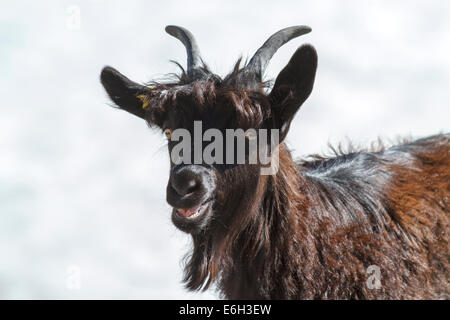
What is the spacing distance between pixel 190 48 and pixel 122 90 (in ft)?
2.20

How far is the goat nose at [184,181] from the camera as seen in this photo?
203 inches

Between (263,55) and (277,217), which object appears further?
(263,55)

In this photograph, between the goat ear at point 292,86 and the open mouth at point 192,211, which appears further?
the goat ear at point 292,86

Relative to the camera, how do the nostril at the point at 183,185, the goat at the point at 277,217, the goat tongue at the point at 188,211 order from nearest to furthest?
1. the nostril at the point at 183,185
2. the goat tongue at the point at 188,211
3. the goat at the point at 277,217

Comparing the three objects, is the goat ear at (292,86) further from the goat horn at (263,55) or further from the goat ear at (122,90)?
the goat ear at (122,90)

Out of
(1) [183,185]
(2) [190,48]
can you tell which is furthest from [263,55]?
(1) [183,185]

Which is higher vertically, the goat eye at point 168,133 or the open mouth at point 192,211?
the goat eye at point 168,133

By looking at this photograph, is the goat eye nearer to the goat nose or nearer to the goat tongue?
the goat nose

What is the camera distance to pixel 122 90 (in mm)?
6277

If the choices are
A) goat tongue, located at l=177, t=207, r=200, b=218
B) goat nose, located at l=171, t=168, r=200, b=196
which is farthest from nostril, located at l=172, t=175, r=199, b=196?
goat tongue, located at l=177, t=207, r=200, b=218

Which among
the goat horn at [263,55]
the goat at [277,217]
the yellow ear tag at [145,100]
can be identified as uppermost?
the goat horn at [263,55]

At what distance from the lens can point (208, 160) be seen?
211 inches

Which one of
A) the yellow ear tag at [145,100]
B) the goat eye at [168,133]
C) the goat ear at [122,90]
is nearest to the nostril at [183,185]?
the goat eye at [168,133]

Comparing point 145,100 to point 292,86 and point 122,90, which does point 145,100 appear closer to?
point 122,90
